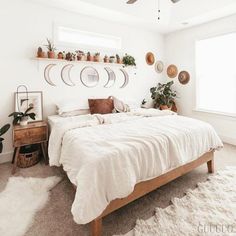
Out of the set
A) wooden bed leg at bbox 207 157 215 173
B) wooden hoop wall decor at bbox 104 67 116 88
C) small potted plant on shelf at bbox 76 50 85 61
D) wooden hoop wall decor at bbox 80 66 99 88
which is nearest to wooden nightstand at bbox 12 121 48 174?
wooden hoop wall decor at bbox 80 66 99 88

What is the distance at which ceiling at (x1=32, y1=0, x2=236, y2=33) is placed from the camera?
3111 mm

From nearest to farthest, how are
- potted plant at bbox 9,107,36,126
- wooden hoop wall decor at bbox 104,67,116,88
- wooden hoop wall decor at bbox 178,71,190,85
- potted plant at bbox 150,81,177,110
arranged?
potted plant at bbox 9,107,36,126
wooden hoop wall decor at bbox 104,67,116,88
wooden hoop wall decor at bbox 178,71,190,85
potted plant at bbox 150,81,177,110

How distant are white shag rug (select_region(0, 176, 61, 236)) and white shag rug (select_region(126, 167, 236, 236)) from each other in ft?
3.29

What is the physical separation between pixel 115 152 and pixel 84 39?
2.79 meters

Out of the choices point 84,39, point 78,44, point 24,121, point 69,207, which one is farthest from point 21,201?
point 84,39

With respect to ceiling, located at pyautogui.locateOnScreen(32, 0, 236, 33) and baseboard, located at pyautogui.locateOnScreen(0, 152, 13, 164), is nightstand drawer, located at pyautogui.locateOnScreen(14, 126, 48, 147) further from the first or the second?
ceiling, located at pyautogui.locateOnScreen(32, 0, 236, 33)

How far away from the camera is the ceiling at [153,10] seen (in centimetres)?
311

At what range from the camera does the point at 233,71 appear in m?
3.63

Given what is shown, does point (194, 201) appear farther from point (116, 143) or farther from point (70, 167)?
point (70, 167)

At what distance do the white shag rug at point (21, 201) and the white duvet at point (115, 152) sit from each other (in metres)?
0.36

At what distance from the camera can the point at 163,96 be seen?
4.56m

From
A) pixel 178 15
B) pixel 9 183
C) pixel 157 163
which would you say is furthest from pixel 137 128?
pixel 178 15

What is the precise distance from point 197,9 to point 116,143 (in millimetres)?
3189

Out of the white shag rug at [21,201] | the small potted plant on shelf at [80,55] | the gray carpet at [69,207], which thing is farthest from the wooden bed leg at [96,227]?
the small potted plant on shelf at [80,55]
